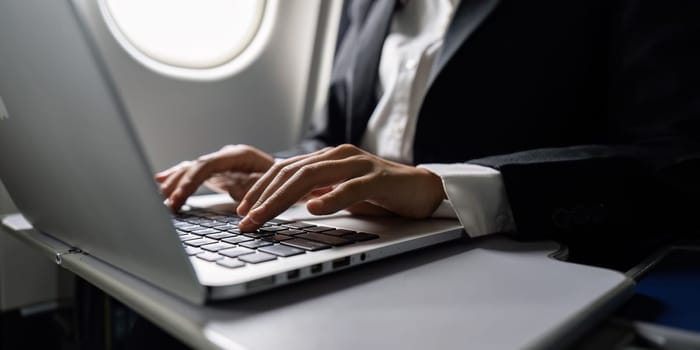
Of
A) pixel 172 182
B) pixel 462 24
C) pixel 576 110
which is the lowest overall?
pixel 172 182

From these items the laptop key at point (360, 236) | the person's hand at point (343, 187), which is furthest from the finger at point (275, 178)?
the laptop key at point (360, 236)

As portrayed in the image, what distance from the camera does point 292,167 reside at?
0.57 metres

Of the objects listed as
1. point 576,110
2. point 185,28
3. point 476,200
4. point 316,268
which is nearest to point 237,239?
point 316,268

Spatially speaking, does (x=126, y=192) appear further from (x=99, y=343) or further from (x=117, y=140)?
(x=99, y=343)

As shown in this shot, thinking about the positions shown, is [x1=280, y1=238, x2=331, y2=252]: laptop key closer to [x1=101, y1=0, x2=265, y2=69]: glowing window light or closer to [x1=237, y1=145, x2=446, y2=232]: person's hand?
[x1=237, y1=145, x2=446, y2=232]: person's hand

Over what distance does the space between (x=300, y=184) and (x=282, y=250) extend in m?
0.12

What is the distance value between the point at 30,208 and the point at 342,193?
1.47 feet

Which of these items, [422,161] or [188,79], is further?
[188,79]

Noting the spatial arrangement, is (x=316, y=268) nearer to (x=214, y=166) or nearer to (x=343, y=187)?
(x=343, y=187)

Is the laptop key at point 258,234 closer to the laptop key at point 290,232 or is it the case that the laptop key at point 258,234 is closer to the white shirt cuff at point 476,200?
the laptop key at point 290,232

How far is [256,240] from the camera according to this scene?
1.57 ft

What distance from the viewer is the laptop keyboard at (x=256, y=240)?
0.42 meters

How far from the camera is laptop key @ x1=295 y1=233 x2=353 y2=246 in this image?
464mm

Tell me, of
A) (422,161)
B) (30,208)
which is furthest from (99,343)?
(422,161)
